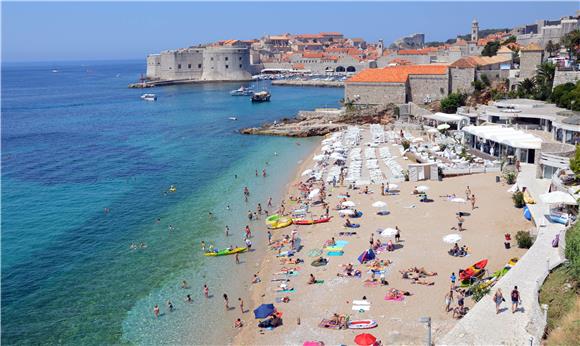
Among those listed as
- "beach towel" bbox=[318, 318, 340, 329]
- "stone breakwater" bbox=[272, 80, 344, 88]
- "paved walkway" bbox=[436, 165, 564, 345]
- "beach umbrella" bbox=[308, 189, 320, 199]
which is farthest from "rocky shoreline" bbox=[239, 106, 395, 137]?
"stone breakwater" bbox=[272, 80, 344, 88]

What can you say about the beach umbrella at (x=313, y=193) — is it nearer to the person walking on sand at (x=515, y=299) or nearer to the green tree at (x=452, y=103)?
the person walking on sand at (x=515, y=299)

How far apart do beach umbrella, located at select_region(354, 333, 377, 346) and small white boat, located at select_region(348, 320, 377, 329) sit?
0.54 meters

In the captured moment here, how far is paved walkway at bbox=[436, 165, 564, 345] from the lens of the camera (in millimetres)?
8969

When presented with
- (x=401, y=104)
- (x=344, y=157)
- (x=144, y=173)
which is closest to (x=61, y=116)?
(x=144, y=173)

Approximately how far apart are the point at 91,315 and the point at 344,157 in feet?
52.9

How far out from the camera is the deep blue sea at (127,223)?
13328mm

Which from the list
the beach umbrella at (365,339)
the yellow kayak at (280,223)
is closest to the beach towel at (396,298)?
the beach umbrella at (365,339)

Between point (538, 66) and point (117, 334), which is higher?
point (538, 66)

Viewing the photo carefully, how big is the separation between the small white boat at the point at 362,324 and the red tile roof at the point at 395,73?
3138cm

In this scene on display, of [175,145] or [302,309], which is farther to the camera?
[175,145]

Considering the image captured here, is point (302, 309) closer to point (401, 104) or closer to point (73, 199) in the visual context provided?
point (73, 199)

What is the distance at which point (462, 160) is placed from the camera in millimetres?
22969

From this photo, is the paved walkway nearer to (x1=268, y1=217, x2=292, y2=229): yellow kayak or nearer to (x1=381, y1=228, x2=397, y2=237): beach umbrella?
(x1=381, y1=228, x2=397, y2=237): beach umbrella

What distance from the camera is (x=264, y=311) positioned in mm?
12445
